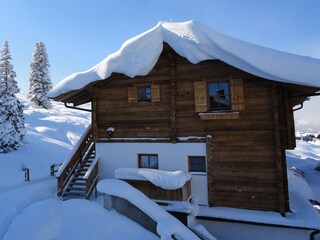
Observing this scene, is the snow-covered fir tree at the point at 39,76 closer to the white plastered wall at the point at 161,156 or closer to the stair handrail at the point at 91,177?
the white plastered wall at the point at 161,156

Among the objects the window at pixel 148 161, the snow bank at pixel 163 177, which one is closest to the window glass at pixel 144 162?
the window at pixel 148 161

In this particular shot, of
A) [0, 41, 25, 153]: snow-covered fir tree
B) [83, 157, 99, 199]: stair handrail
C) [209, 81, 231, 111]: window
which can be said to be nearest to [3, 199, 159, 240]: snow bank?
[83, 157, 99, 199]: stair handrail

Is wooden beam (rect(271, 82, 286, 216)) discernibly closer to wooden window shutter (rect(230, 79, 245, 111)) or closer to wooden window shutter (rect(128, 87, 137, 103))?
wooden window shutter (rect(230, 79, 245, 111))

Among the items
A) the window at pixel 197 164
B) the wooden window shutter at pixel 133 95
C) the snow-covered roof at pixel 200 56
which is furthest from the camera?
the wooden window shutter at pixel 133 95

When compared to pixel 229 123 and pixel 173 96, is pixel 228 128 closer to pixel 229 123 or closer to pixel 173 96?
pixel 229 123

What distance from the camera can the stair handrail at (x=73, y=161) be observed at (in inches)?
429

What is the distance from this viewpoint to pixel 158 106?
10617 mm

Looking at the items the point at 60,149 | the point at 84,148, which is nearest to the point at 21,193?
the point at 84,148

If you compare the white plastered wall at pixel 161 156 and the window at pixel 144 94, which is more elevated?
the window at pixel 144 94

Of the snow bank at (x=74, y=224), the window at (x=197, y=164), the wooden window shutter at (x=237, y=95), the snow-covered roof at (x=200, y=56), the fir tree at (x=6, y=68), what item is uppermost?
the fir tree at (x=6, y=68)

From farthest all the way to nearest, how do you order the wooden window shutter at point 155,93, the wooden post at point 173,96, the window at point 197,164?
1. the wooden window shutter at point 155,93
2. the wooden post at point 173,96
3. the window at point 197,164

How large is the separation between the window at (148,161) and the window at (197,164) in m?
1.51

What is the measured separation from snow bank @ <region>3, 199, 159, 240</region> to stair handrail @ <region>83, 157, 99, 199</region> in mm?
2611

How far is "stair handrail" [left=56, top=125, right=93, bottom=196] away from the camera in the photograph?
1090 centimetres
